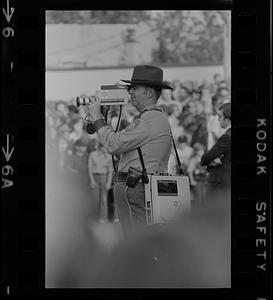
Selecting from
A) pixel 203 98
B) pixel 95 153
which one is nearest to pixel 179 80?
pixel 203 98

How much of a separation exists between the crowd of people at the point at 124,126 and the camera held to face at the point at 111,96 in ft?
0.17

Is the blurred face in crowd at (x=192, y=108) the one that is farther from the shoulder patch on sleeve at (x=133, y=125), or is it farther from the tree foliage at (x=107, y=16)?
the tree foliage at (x=107, y=16)

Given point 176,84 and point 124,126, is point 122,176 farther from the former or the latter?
point 176,84

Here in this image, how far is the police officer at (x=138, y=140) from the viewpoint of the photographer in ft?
24.4

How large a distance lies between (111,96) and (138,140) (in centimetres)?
36

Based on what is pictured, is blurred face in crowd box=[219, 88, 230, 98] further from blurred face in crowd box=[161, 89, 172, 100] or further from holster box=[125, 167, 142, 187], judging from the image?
holster box=[125, 167, 142, 187]

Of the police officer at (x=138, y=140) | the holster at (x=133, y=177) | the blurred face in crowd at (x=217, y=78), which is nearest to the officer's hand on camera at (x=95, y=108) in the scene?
the police officer at (x=138, y=140)

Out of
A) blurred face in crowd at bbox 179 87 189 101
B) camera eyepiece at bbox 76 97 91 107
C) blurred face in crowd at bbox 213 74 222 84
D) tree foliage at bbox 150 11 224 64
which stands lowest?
camera eyepiece at bbox 76 97 91 107

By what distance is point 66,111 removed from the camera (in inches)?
294

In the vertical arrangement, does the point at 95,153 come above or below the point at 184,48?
below

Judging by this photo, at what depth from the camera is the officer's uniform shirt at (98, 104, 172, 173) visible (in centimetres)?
745

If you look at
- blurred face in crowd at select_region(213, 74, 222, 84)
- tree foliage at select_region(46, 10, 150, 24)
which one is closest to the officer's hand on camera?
tree foliage at select_region(46, 10, 150, 24)
